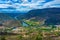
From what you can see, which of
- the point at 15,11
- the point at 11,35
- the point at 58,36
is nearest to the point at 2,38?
the point at 11,35

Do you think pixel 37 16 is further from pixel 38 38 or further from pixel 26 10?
pixel 38 38

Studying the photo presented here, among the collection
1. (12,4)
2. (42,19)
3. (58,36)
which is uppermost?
(12,4)

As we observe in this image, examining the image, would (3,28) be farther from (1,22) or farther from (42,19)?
(42,19)

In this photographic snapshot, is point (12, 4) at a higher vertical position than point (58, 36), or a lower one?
higher

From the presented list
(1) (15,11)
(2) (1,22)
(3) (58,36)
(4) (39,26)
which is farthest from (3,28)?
(3) (58,36)

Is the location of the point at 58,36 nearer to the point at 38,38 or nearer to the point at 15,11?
the point at 38,38

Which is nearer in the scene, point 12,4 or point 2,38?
point 2,38

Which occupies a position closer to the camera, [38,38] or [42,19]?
[38,38]

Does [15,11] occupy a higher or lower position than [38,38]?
higher
